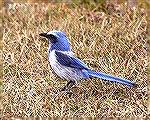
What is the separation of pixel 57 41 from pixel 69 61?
0.22ft

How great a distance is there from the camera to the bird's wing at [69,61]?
6.42 feet

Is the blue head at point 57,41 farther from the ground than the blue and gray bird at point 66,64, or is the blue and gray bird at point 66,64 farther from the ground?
the blue head at point 57,41

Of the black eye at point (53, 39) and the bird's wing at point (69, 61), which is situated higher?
the black eye at point (53, 39)

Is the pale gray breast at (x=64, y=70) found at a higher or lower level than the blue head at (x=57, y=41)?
lower

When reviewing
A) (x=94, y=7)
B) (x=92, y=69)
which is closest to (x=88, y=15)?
(x=94, y=7)

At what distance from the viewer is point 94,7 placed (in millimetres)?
2035

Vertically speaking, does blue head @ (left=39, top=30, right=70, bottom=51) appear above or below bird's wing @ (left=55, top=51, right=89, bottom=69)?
above

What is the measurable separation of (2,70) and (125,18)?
1.27 feet

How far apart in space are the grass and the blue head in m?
0.02

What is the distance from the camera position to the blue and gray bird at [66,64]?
77.0 inches

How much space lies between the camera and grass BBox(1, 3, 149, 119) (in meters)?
1.98

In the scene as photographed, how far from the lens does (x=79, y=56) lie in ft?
6.49

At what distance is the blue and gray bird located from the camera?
6.42ft

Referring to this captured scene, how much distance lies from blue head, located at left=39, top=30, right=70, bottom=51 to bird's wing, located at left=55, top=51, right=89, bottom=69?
0.02 m
